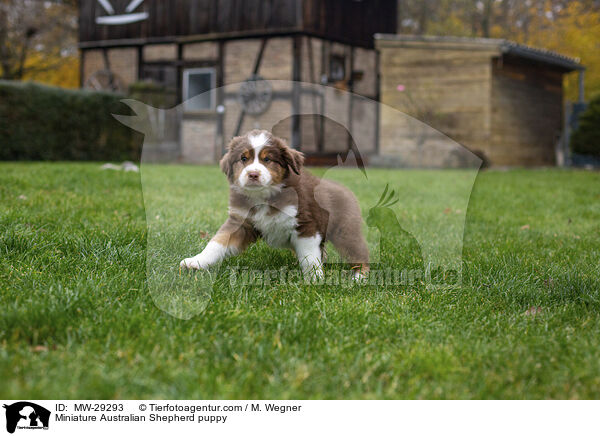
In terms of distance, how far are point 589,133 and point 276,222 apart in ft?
54.3

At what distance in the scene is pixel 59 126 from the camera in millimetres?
14547

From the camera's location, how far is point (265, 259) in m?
4.11

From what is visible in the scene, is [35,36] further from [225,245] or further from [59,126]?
[225,245]

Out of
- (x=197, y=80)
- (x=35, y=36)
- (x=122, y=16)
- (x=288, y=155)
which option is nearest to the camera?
(x=288, y=155)

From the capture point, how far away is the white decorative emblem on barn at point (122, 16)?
21500 mm

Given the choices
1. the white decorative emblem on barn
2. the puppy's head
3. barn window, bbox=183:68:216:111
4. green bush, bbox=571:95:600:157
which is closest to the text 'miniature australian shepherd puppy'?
the puppy's head

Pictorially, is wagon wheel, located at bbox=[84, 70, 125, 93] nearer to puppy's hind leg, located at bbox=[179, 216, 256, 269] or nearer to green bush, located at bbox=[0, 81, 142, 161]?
green bush, located at bbox=[0, 81, 142, 161]

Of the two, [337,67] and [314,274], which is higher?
[337,67]

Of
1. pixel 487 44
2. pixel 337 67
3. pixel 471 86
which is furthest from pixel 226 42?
pixel 487 44

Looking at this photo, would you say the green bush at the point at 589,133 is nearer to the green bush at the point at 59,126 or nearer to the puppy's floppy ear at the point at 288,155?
the green bush at the point at 59,126

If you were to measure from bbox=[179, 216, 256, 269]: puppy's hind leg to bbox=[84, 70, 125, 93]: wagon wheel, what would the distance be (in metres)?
19.9

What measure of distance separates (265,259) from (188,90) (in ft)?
58.6
